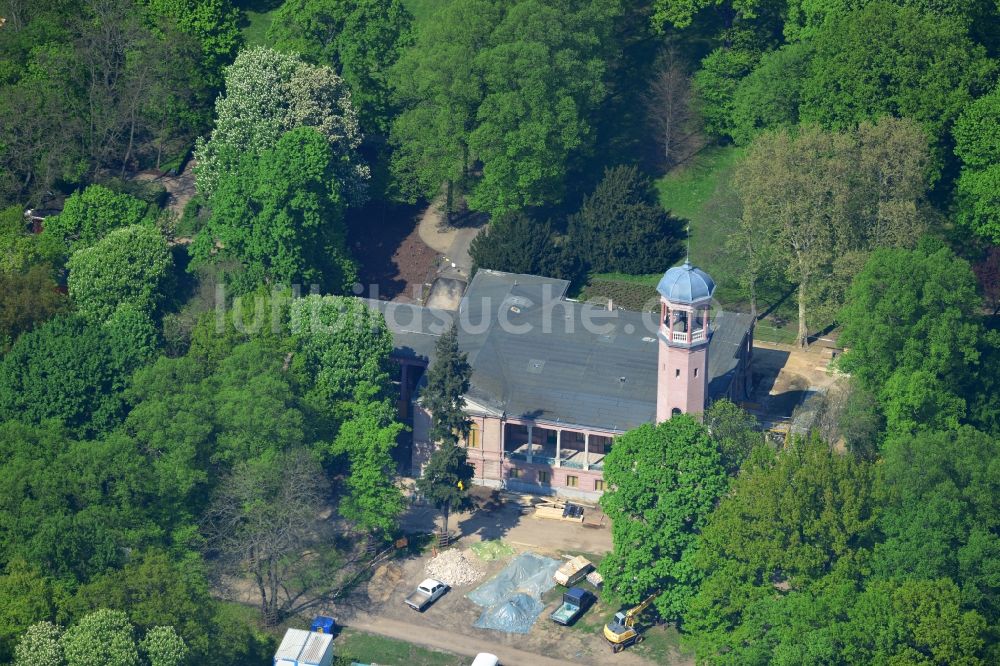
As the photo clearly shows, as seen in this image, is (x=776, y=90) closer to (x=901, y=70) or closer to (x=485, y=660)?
(x=901, y=70)

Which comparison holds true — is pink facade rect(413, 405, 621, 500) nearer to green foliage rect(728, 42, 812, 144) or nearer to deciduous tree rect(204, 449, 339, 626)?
deciduous tree rect(204, 449, 339, 626)

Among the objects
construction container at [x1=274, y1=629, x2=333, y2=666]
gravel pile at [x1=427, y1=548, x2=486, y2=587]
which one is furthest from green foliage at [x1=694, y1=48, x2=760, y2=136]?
construction container at [x1=274, y1=629, x2=333, y2=666]

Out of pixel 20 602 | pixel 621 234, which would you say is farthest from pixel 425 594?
pixel 621 234

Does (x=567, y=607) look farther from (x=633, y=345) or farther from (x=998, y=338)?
(x=998, y=338)

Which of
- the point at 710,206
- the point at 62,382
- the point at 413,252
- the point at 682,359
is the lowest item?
the point at 62,382

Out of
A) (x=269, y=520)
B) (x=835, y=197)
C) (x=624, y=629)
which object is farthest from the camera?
(x=835, y=197)

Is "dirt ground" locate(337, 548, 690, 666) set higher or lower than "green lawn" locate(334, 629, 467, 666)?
higher
